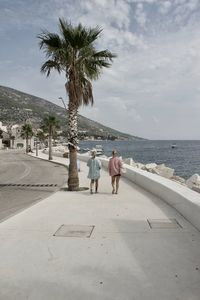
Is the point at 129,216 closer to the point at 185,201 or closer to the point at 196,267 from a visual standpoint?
the point at 185,201

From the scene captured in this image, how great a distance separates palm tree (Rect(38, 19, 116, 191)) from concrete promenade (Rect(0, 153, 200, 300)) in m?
5.50

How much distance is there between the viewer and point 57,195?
1402 cm

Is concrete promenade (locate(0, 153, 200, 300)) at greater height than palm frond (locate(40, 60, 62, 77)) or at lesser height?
lesser

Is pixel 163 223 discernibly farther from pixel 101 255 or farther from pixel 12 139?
pixel 12 139

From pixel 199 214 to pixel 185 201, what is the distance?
4.42ft

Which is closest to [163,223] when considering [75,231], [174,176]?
[75,231]

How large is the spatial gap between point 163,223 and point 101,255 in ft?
9.24

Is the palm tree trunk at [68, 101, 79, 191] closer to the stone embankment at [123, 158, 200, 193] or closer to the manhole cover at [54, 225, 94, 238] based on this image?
the stone embankment at [123, 158, 200, 193]

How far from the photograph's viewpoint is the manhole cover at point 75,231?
7.62 metres

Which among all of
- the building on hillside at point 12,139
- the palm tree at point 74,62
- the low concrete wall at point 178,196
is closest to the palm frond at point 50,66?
the palm tree at point 74,62

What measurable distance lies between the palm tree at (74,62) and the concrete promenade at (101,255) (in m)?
5.50

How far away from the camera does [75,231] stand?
7.96 m

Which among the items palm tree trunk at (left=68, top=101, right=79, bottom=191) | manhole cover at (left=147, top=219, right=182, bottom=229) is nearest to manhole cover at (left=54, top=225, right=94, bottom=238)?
manhole cover at (left=147, top=219, right=182, bottom=229)

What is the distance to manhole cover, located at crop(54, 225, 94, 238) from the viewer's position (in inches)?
300
